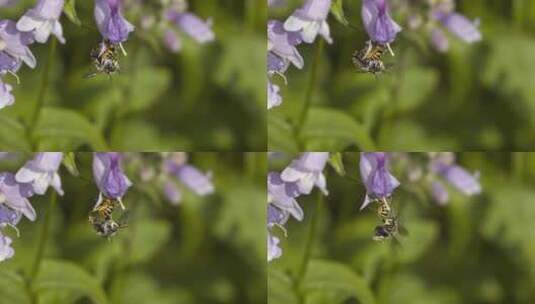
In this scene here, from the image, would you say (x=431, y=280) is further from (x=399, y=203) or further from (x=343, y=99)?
(x=343, y=99)

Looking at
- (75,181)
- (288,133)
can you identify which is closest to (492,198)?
(288,133)

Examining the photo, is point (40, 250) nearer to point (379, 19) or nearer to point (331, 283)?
point (331, 283)

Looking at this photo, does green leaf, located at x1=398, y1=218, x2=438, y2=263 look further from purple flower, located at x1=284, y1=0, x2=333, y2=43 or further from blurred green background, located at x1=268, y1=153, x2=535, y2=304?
purple flower, located at x1=284, y1=0, x2=333, y2=43

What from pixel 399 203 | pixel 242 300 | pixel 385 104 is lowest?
pixel 242 300

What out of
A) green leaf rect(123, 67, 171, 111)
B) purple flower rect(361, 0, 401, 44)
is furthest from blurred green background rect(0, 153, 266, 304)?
purple flower rect(361, 0, 401, 44)

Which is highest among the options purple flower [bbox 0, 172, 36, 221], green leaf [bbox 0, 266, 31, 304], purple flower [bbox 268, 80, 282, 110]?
purple flower [bbox 268, 80, 282, 110]

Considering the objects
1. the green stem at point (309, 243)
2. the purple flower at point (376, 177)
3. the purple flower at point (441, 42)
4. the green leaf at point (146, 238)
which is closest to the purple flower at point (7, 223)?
the green leaf at point (146, 238)
